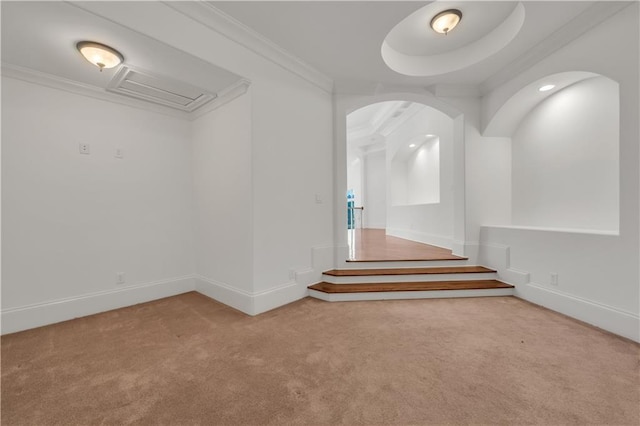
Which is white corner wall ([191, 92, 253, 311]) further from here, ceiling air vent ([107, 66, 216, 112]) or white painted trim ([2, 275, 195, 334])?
white painted trim ([2, 275, 195, 334])

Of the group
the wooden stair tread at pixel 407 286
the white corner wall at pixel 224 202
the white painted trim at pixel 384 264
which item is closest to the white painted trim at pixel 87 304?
the white corner wall at pixel 224 202

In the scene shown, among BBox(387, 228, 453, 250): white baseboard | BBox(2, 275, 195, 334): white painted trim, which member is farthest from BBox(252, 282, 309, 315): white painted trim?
BBox(387, 228, 453, 250): white baseboard

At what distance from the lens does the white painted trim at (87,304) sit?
250cm

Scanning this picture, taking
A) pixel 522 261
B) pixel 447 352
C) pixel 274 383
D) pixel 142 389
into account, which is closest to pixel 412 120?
pixel 522 261

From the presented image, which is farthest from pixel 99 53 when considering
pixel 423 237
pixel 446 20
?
pixel 423 237

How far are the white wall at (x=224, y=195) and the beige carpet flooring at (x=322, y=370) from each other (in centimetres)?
67

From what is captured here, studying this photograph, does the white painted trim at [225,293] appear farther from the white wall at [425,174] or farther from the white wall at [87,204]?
the white wall at [425,174]

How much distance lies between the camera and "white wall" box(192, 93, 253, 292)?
9.46 feet

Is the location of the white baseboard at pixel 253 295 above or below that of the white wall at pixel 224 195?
below

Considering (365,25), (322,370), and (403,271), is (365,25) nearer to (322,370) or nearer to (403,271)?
(403,271)

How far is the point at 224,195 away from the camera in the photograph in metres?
3.19

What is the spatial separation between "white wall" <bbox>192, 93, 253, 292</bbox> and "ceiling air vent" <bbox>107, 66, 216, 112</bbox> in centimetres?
24

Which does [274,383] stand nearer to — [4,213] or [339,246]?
[339,246]

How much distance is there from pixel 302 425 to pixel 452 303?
2473 millimetres
